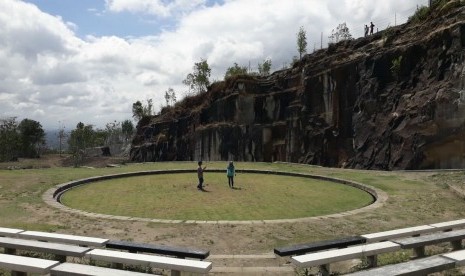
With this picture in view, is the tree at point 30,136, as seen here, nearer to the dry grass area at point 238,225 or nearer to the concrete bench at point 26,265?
the dry grass area at point 238,225

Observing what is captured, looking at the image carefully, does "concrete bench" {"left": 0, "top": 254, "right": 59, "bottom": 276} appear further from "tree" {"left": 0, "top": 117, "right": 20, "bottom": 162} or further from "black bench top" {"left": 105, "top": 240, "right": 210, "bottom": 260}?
"tree" {"left": 0, "top": 117, "right": 20, "bottom": 162}

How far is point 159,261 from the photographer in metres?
5.84

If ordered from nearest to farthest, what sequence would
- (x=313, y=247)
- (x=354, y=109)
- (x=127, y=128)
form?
1. (x=313, y=247)
2. (x=354, y=109)
3. (x=127, y=128)

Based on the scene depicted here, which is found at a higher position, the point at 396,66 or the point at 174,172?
the point at 396,66

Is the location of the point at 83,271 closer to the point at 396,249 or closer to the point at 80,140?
the point at 396,249

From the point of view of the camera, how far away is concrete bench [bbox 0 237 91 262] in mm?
6439

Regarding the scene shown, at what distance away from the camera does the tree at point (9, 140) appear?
7038cm

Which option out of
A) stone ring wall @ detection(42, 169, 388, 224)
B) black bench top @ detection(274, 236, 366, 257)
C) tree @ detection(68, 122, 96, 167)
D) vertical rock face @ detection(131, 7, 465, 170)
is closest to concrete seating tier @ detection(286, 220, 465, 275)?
black bench top @ detection(274, 236, 366, 257)

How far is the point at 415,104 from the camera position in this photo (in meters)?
25.8

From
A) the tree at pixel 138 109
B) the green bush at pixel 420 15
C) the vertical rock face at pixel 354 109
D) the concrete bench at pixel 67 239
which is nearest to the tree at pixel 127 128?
the tree at pixel 138 109

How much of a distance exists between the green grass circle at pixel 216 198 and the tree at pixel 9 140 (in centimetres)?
6180

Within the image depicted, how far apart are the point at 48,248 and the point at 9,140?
7542 cm

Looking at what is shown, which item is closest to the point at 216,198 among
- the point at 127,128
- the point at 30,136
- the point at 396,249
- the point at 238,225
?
the point at 238,225

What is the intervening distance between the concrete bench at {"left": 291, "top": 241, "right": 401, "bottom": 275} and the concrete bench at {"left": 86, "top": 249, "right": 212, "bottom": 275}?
1481 millimetres
